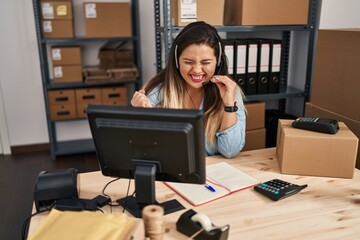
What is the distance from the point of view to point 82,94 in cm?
325

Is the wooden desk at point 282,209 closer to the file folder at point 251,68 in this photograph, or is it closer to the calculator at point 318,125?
the calculator at point 318,125

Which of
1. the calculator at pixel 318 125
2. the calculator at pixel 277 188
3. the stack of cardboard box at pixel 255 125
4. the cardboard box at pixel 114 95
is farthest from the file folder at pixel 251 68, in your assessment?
the cardboard box at pixel 114 95

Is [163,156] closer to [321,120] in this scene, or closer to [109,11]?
[321,120]

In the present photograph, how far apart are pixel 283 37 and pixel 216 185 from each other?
174 cm

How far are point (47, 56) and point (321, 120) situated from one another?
268cm

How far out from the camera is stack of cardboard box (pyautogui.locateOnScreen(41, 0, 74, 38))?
2.97m

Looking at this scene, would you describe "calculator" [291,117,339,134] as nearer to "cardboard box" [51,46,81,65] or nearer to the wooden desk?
the wooden desk

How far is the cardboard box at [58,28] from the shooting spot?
9.94ft

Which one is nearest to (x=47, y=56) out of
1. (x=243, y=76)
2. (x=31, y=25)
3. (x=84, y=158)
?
(x=31, y=25)

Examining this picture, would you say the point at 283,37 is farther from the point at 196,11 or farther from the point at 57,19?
the point at 57,19

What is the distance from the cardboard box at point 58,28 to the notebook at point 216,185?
2232 millimetres

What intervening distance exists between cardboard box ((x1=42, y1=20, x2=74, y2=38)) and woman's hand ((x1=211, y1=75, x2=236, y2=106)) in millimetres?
1968

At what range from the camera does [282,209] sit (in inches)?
43.8

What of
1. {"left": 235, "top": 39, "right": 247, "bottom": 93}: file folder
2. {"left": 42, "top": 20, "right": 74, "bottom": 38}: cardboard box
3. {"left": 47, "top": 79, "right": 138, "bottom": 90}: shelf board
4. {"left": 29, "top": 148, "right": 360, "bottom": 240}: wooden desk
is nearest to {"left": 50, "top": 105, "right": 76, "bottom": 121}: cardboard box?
{"left": 47, "top": 79, "right": 138, "bottom": 90}: shelf board
